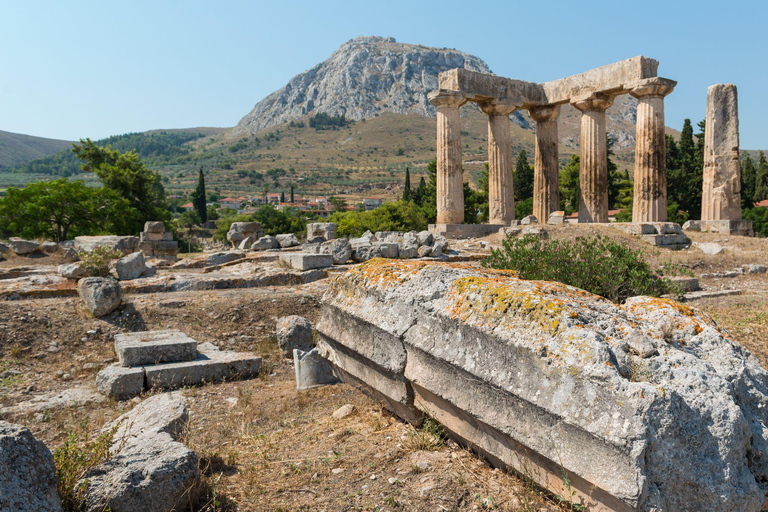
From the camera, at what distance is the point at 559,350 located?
9.18ft

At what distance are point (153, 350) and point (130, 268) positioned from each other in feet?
19.2

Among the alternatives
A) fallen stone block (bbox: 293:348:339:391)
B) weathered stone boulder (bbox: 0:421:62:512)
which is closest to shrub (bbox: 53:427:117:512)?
weathered stone boulder (bbox: 0:421:62:512)

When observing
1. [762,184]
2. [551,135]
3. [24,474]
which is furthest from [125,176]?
[762,184]

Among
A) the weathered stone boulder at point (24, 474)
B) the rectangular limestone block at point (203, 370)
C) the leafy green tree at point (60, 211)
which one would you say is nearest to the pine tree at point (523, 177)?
the leafy green tree at point (60, 211)

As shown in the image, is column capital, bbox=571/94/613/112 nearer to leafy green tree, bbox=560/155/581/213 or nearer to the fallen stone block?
the fallen stone block

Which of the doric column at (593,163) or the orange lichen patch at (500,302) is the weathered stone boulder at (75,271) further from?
the doric column at (593,163)

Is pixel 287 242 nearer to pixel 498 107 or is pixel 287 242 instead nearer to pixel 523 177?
pixel 498 107

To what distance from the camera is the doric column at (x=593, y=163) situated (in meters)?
20.5

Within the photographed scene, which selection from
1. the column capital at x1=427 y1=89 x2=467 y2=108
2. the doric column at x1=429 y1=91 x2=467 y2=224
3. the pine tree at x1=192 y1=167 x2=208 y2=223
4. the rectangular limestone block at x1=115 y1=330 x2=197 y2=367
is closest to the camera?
the rectangular limestone block at x1=115 y1=330 x2=197 y2=367

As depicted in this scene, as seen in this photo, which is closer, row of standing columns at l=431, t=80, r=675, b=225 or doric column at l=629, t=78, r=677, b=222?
doric column at l=629, t=78, r=677, b=222

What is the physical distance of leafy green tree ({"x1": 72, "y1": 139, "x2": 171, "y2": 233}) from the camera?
3547 centimetres

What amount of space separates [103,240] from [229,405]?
49.9 ft

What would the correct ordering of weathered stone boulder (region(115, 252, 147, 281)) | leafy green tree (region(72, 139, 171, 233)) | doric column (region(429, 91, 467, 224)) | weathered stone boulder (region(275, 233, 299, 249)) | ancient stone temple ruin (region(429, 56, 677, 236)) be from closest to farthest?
weathered stone boulder (region(115, 252, 147, 281)), weathered stone boulder (region(275, 233, 299, 249)), ancient stone temple ruin (region(429, 56, 677, 236)), doric column (region(429, 91, 467, 224)), leafy green tree (region(72, 139, 171, 233))

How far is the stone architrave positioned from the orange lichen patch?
20.5 m
